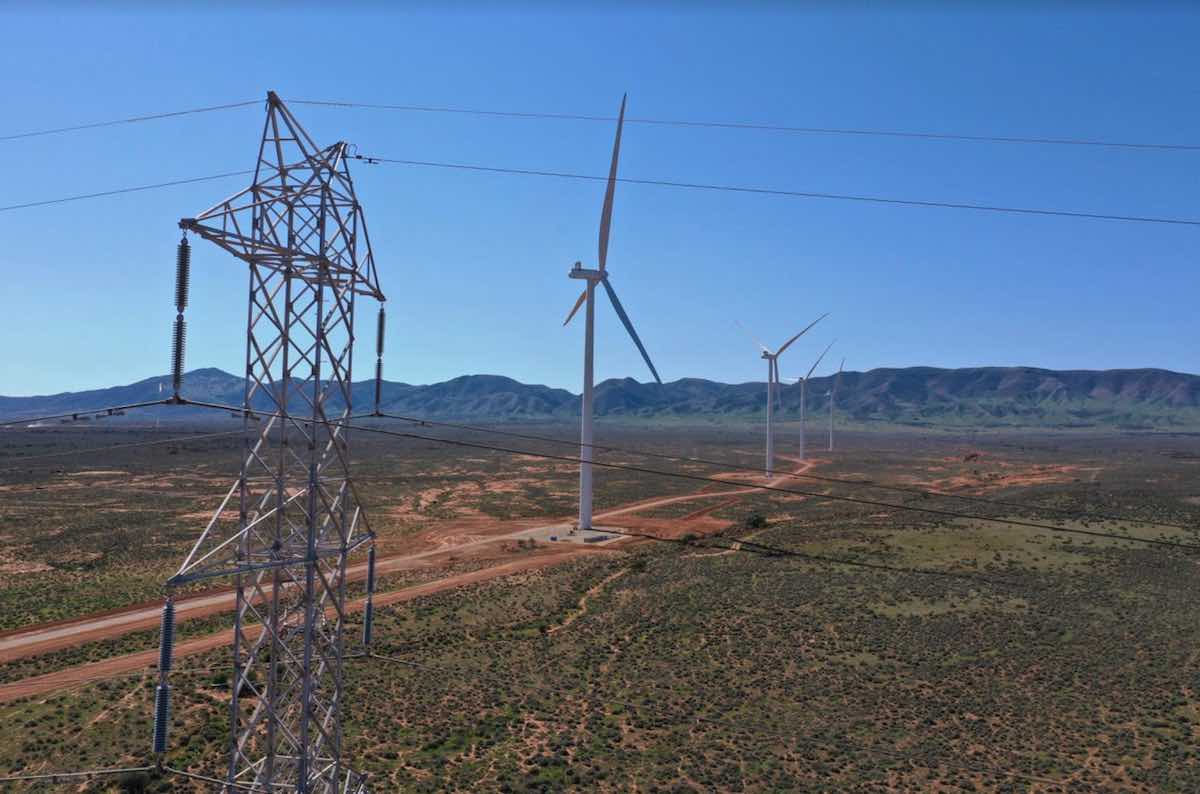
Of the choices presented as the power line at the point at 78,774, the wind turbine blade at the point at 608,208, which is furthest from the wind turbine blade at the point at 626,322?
the power line at the point at 78,774

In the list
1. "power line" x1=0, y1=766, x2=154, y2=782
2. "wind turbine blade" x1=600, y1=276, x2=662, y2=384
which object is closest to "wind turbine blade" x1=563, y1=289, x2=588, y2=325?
"wind turbine blade" x1=600, y1=276, x2=662, y2=384

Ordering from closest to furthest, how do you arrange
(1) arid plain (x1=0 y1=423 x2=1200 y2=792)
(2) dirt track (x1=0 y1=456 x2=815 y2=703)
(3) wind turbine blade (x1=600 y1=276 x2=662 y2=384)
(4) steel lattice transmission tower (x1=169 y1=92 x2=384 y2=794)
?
1. (4) steel lattice transmission tower (x1=169 y1=92 x2=384 y2=794)
2. (1) arid plain (x1=0 y1=423 x2=1200 y2=792)
3. (2) dirt track (x1=0 y1=456 x2=815 y2=703)
4. (3) wind turbine blade (x1=600 y1=276 x2=662 y2=384)

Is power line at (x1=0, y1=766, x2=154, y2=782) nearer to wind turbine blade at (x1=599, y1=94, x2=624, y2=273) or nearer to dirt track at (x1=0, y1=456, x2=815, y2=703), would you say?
dirt track at (x1=0, y1=456, x2=815, y2=703)

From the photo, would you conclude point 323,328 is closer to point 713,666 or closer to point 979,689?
point 713,666

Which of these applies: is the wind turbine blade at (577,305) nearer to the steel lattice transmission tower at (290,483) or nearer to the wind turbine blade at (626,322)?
the wind turbine blade at (626,322)

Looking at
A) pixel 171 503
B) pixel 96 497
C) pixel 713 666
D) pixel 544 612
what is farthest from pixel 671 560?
pixel 96 497

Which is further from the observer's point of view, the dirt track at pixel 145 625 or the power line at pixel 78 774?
the dirt track at pixel 145 625

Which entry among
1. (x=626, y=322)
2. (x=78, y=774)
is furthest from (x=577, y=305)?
(x=78, y=774)

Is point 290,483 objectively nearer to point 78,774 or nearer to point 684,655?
point 78,774
